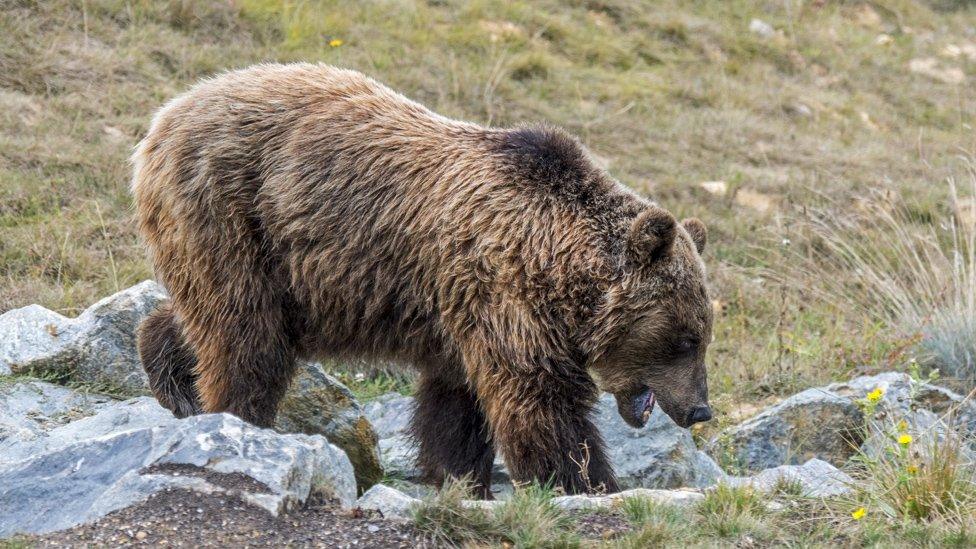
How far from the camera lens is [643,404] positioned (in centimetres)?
562

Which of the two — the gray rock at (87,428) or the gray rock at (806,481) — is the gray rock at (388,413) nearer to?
the gray rock at (87,428)

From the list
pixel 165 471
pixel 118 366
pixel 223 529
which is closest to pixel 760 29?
pixel 118 366

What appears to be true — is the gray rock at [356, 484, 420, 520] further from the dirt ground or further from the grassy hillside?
the grassy hillside

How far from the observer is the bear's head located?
209 inches

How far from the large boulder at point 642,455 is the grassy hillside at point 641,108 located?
75cm

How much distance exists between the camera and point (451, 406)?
19.8 feet

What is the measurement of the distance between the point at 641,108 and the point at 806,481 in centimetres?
715

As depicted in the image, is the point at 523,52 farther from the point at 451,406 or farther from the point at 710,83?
the point at 451,406

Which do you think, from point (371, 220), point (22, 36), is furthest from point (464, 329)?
point (22, 36)

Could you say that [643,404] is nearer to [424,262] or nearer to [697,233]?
[697,233]

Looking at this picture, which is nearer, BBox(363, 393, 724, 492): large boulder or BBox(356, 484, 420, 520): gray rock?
BBox(356, 484, 420, 520): gray rock

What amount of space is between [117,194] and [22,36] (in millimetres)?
2132

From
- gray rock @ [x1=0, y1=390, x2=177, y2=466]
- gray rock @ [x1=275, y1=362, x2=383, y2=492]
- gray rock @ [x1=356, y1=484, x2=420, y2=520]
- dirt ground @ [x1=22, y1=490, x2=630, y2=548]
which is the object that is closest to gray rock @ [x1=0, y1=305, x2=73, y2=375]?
gray rock @ [x1=0, y1=390, x2=177, y2=466]

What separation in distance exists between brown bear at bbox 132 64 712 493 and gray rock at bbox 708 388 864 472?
1.47 meters
